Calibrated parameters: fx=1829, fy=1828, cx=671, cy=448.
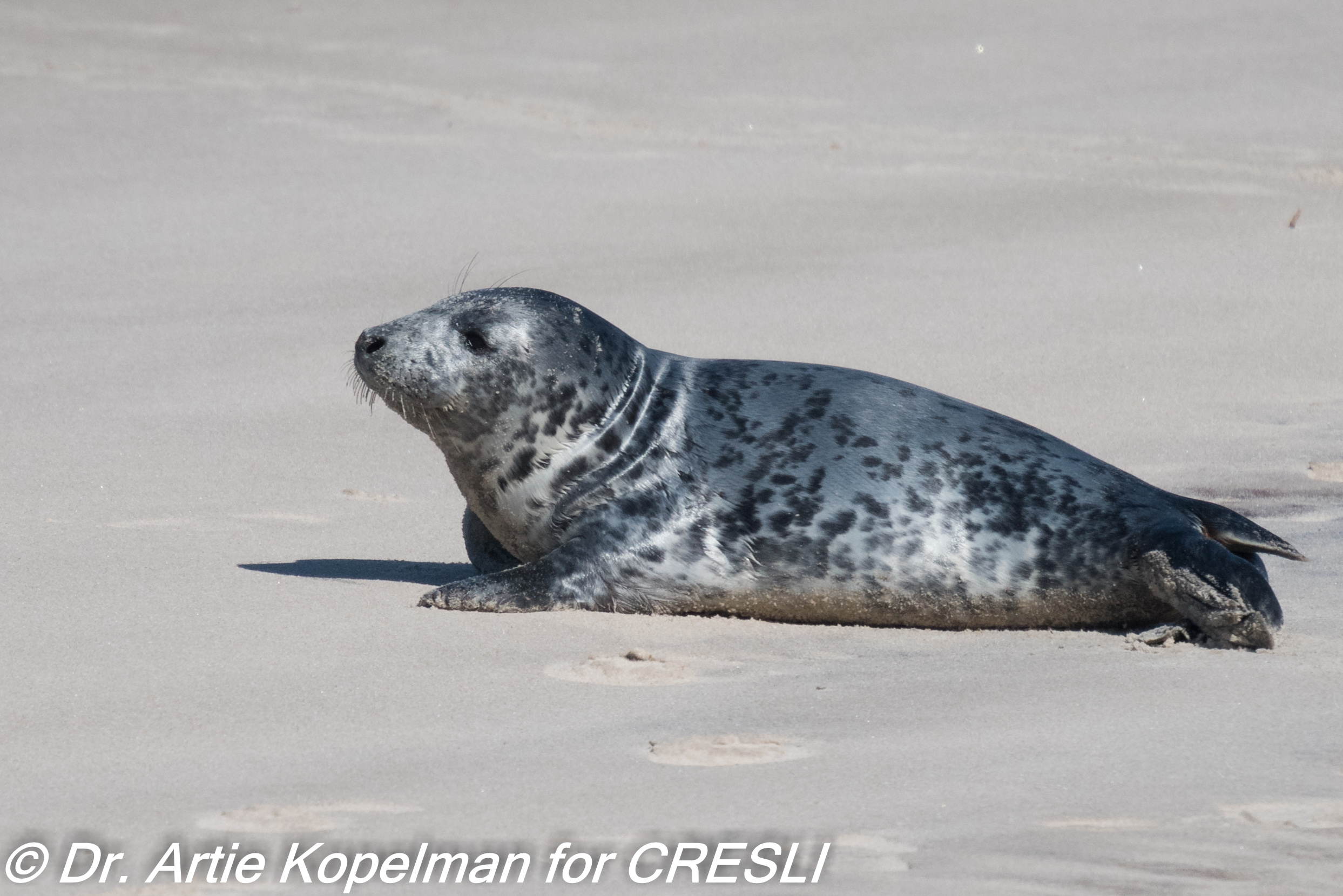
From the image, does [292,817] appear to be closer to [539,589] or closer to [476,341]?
[539,589]

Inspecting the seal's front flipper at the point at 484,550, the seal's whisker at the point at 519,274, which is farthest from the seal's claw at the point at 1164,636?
the seal's whisker at the point at 519,274

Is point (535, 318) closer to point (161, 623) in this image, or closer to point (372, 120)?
point (161, 623)

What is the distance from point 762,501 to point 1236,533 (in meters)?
1.20

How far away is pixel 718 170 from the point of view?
10148mm

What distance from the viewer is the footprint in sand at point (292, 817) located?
2.84 m

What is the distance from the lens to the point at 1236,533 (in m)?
4.63

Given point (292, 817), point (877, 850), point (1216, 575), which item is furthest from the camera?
point (1216, 575)

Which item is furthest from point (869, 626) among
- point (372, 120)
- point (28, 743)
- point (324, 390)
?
point (372, 120)

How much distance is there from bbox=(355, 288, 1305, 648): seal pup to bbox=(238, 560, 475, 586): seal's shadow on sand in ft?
0.60

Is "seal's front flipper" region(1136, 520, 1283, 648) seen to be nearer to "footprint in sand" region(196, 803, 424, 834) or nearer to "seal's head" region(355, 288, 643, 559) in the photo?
"seal's head" region(355, 288, 643, 559)

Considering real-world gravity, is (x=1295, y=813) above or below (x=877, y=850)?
above

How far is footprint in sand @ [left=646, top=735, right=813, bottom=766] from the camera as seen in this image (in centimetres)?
325

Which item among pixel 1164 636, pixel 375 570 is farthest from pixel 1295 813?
pixel 375 570

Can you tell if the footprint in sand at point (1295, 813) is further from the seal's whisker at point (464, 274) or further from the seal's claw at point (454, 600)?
the seal's whisker at point (464, 274)
